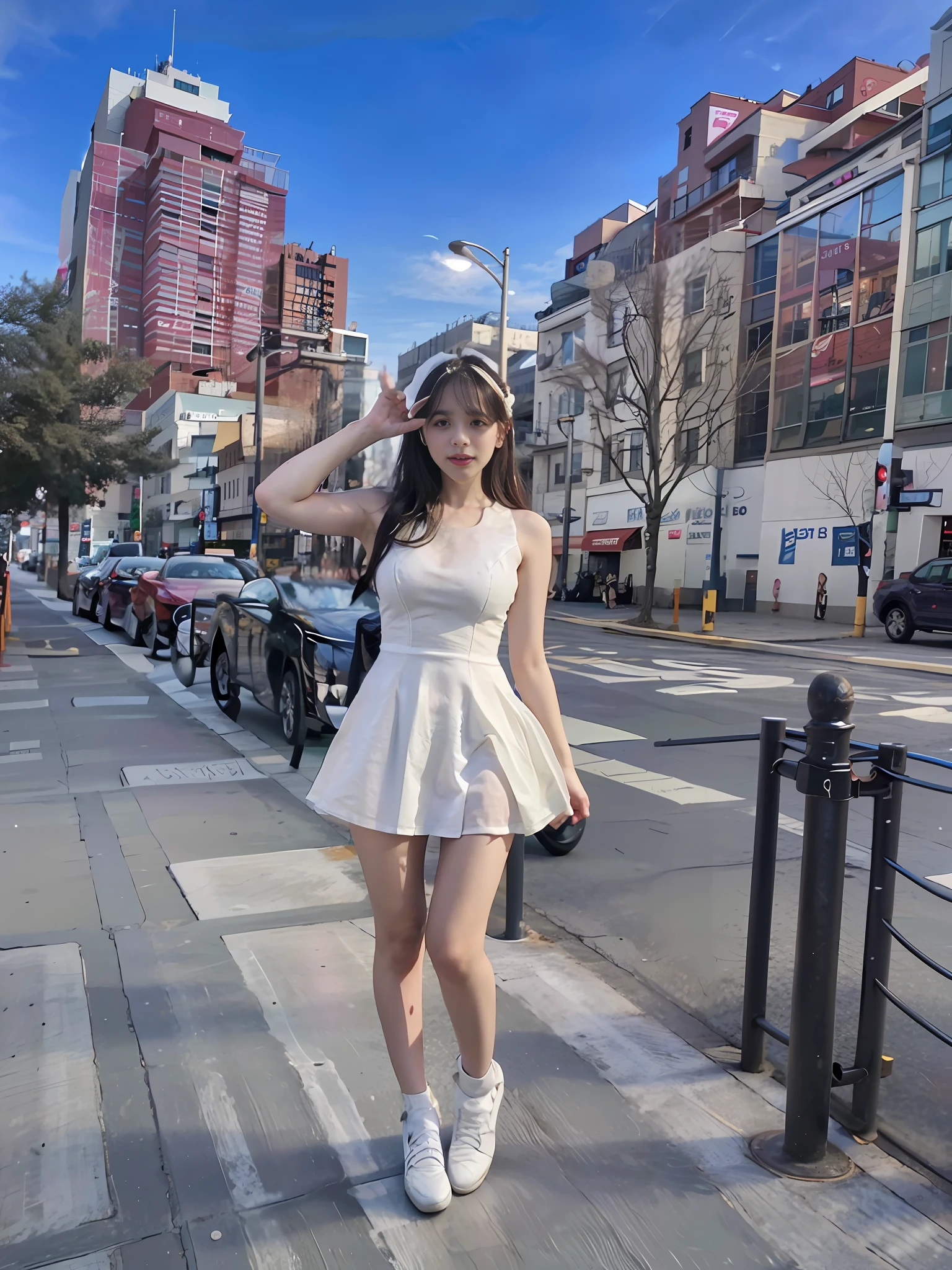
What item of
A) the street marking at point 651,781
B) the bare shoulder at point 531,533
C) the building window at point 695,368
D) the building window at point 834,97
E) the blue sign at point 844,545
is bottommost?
the street marking at point 651,781

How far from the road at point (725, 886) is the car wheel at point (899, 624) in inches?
456

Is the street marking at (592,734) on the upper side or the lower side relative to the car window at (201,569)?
lower

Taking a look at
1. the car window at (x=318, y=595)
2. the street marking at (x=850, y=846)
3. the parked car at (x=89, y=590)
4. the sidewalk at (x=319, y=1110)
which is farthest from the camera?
the parked car at (x=89, y=590)

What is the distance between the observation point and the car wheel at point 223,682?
9.05 meters

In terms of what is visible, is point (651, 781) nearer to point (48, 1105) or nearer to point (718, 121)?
point (48, 1105)

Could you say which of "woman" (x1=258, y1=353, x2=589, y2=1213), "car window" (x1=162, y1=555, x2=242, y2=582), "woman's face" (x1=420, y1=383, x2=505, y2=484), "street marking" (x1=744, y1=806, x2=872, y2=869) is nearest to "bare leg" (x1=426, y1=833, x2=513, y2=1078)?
"woman" (x1=258, y1=353, x2=589, y2=1213)

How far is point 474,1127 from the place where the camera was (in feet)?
7.29

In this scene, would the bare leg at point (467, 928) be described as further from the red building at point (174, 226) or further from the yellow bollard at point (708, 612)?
the red building at point (174, 226)

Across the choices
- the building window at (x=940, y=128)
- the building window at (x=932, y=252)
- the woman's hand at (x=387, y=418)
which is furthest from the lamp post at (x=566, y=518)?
the woman's hand at (x=387, y=418)

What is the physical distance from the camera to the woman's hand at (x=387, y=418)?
88.2 inches

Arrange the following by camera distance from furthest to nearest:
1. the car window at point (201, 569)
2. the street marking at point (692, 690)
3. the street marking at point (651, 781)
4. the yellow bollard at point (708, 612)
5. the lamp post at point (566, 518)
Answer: the lamp post at point (566, 518)
the yellow bollard at point (708, 612)
the car window at point (201, 569)
the street marking at point (692, 690)
the street marking at point (651, 781)

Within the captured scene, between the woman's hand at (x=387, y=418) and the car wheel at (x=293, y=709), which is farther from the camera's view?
the car wheel at (x=293, y=709)

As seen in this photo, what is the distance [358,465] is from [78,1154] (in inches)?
74.9

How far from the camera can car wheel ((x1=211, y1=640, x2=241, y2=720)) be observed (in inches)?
356
